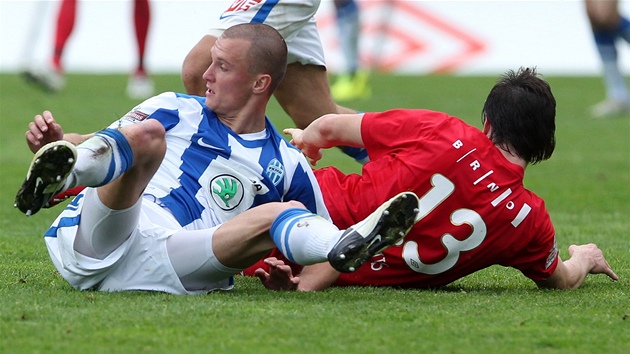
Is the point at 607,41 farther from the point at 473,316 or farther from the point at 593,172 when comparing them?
the point at 473,316

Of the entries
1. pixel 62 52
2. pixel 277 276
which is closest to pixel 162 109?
pixel 277 276

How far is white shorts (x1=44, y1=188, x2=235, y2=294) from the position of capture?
148 inches

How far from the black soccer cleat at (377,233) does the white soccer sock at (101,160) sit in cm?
71

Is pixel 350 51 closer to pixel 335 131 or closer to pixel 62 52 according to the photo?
pixel 62 52

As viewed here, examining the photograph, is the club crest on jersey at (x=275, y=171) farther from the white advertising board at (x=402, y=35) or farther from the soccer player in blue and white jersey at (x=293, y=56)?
the white advertising board at (x=402, y=35)

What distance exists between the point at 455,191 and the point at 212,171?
872 mm

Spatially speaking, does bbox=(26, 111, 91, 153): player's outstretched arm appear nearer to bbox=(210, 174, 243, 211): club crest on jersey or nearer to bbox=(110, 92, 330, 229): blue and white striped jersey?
bbox=(110, 92, 330, 229): blue and white striped jersey

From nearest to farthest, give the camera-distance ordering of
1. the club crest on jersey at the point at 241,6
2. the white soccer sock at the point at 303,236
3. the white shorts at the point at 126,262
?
the white soccer sock at the point at 303,236 < the white shorts at the point at 126,262 < the club crest on jersey at the point at 241,6

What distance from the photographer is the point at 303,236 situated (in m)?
3.55

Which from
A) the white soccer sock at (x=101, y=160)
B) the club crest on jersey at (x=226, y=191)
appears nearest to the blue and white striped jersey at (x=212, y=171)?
the club crest on jersey at (x=226, y=191)

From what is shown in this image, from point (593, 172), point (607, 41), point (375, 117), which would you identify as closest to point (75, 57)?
point (607, 41)

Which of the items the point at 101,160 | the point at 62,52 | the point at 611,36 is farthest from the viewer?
the point at 62,52

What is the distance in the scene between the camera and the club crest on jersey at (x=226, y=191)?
13.4ft

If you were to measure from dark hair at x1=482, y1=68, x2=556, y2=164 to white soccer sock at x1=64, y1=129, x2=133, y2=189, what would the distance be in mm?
1419
